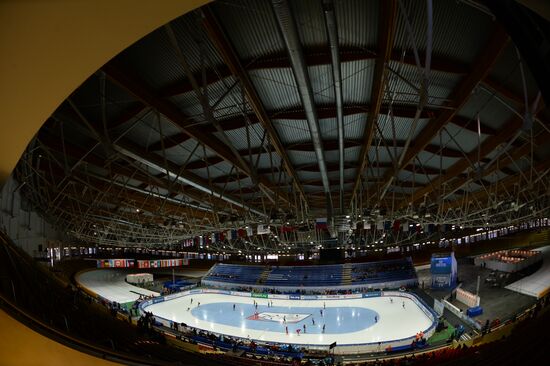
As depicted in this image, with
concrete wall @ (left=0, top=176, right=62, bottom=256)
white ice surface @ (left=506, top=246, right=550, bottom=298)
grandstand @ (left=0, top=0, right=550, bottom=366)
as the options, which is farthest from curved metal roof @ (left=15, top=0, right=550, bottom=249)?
white ice surface @ (left=506, top=246, right=550, bottom=298)

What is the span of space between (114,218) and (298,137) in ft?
75.5

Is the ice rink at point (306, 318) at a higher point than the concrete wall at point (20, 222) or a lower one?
lower

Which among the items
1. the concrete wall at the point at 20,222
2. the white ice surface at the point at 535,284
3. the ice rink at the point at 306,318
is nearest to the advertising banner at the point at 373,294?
the ice rink at the point at 306,318

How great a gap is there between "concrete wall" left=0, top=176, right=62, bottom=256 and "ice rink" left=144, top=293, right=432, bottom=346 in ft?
44.7

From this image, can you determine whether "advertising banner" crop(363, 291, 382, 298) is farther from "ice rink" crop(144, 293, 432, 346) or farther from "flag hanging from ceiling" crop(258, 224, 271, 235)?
"flag hanging from ceiling" crop(258, 224, 271, 235)

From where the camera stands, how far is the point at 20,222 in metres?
24.2

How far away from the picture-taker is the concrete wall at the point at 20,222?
66.4 ft

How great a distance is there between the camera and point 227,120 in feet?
41.2

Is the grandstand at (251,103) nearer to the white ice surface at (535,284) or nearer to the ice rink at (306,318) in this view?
the ice rink at (306,318)

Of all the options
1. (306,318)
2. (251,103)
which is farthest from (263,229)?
(251,103)

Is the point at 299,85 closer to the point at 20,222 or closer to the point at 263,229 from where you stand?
the point at 263,229

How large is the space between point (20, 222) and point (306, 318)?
2333 centimetres

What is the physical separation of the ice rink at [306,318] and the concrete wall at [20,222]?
1361 cm

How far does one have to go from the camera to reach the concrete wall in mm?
20234
